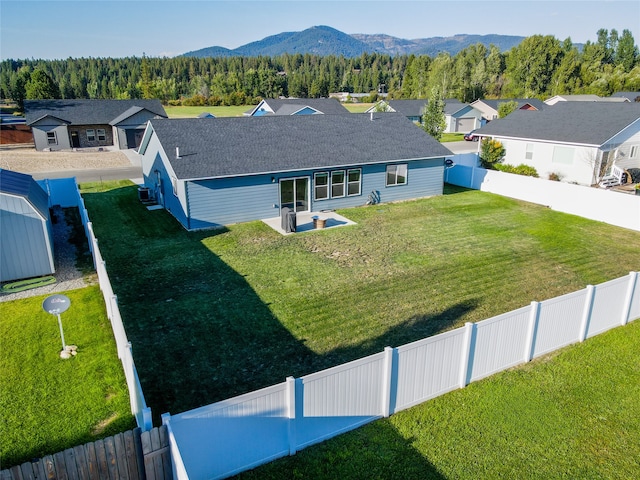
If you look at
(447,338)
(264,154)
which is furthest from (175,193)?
(447,338)

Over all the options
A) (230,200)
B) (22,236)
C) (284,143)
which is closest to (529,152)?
(284,143)

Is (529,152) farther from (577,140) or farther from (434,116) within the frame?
(434,116)

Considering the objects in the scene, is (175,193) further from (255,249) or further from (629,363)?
(629,363)

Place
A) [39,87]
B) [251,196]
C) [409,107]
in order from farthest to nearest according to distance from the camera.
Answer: [39,87] < [409,107] < [251,196]

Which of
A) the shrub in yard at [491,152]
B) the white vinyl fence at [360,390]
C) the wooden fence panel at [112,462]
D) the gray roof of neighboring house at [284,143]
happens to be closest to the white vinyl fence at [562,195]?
the gray roof of neighboring house at [284,143]

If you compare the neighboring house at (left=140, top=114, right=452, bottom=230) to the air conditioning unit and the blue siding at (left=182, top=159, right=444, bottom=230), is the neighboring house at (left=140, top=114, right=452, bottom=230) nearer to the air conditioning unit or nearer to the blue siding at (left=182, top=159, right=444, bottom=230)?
the blue siding at (left=182, top=159, right=444, bottom=230)

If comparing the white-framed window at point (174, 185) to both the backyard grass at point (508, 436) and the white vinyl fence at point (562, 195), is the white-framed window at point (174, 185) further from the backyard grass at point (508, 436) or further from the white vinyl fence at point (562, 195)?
the white vinyl fence at point (562, 195)

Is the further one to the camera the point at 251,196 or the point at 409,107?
the point at 409,107
